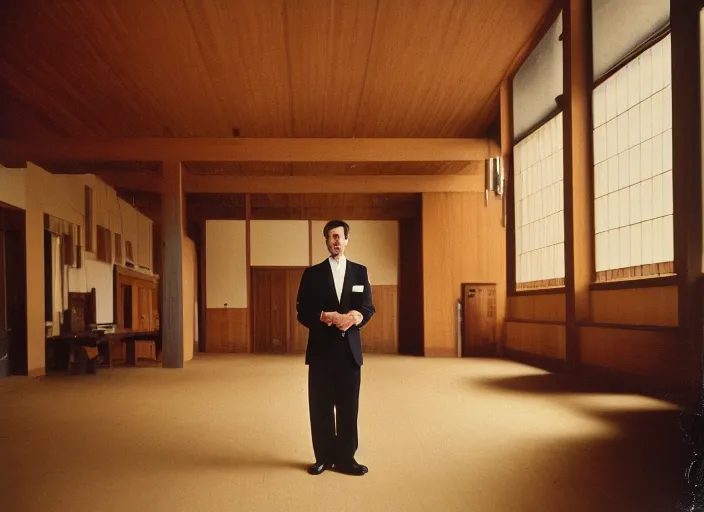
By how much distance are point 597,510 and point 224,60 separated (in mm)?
6094

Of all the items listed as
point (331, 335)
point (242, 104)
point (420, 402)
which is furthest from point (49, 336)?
point (331, 335)

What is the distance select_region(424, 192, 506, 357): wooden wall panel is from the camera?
1105cm

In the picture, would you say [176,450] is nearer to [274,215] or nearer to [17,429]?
[17,429]

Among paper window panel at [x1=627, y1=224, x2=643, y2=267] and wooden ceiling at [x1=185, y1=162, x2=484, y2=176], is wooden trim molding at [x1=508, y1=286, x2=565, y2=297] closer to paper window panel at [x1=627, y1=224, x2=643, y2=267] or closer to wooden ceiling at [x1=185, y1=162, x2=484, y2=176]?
paper window panel at [x1=627, y1=224, x2=643, y2=267]

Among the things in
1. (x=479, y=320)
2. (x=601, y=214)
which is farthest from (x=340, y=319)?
(x=479, y=320)

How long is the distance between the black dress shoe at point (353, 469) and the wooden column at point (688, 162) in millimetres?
3049

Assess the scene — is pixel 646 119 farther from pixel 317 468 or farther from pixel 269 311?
pixel 269 311

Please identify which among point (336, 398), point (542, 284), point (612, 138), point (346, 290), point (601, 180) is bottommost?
point (336, 398)

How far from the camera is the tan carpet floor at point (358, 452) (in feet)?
8.74

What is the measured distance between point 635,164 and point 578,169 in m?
0.85

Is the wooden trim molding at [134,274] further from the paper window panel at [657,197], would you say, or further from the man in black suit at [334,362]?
the man in black suit at [334,362]

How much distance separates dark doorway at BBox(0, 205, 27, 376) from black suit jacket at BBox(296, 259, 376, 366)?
251 inches

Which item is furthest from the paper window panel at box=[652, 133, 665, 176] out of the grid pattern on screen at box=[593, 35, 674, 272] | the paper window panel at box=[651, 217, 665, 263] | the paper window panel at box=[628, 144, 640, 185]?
the paper window panel at box=[651, 217, 665, 263]

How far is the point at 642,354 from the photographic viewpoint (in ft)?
18.2
